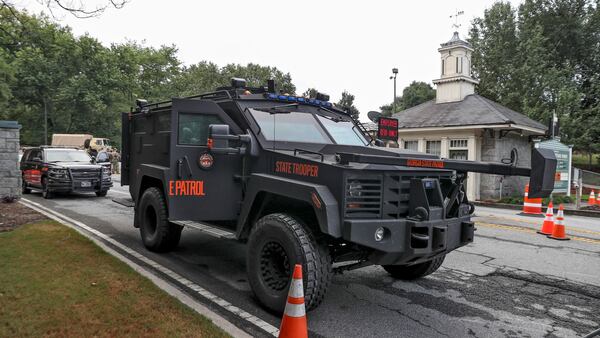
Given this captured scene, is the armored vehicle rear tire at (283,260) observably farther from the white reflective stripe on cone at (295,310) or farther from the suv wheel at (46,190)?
the suv wheel at (46,190)

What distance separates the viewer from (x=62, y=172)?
44.3ft

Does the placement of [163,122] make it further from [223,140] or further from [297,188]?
[297,188]

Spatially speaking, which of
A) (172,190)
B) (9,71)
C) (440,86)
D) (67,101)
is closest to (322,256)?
(172,190)

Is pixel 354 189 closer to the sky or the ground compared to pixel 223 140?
closer to the ground

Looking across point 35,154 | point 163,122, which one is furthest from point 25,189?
point 163,122

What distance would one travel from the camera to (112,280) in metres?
4.90

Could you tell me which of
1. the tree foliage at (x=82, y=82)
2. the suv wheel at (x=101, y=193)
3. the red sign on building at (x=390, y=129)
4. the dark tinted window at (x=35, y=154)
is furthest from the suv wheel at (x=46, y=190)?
the tree foliage at (x=82, y=82)

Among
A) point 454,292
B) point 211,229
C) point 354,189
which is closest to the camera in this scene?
point 354,189

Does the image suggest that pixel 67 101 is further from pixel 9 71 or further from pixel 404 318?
pixel 404 318

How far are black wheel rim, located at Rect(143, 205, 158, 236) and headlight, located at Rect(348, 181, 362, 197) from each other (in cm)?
374

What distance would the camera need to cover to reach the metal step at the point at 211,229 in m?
5.14

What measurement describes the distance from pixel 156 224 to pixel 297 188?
3.16 meters

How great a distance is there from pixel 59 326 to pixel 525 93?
32441 mm

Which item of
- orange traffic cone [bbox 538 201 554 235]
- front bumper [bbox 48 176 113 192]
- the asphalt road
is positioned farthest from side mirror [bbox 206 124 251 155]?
front bumper [bbox 48 176 113 192]
